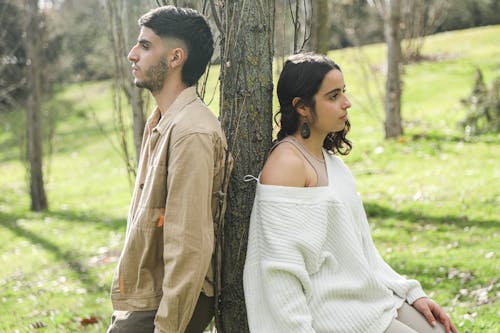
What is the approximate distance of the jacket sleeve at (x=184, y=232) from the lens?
8.22 feet

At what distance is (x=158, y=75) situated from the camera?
2.76 meters

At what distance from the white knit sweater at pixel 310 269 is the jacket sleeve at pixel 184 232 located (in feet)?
0.89

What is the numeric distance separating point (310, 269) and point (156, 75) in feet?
3.47

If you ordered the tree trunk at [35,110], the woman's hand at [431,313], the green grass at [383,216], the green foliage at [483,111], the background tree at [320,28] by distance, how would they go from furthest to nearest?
the tree trunk at [35,110] → the green foliage at [483,111] → the background tree at [320,28] → the green grass at [383,216] → the woman's hand at [431,313]

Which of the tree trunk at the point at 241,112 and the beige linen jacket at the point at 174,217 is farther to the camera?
the tree trunk at the point at 241,112

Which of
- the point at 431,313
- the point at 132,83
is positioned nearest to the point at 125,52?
the point at 132,83

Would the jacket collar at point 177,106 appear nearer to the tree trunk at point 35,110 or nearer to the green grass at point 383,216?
the green grass at point 383,216

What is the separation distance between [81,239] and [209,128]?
27.4 feet

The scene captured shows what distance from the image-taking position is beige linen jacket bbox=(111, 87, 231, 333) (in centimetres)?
251

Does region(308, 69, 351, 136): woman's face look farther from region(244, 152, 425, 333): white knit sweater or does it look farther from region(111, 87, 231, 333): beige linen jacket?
region(111, 87, 231, 333): beige linen jacket

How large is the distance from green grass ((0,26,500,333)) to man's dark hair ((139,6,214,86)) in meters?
0.72

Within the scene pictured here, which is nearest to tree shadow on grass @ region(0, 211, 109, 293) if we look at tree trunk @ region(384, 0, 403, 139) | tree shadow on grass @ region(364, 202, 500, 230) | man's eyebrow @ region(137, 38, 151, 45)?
tree shadow on grass @ region(364, 202, 500, 230)

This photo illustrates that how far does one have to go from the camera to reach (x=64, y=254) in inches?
380

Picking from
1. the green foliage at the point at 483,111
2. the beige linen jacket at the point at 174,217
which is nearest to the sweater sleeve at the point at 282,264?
the beige linen jacket at the point at 174,217
